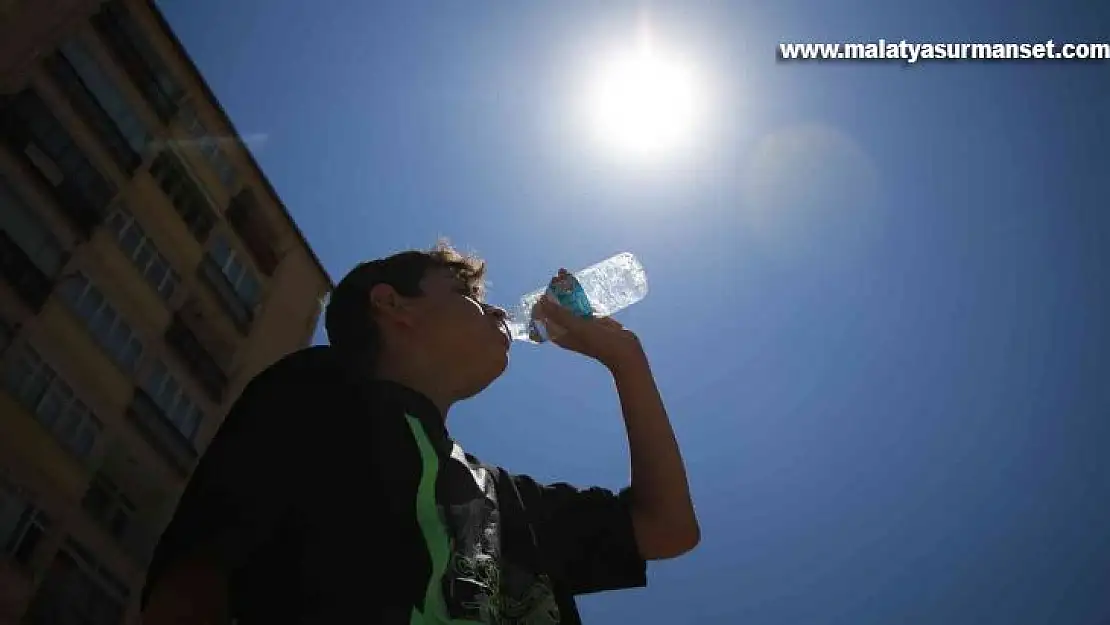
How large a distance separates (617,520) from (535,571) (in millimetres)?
398

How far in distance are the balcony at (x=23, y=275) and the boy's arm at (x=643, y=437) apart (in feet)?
44.5

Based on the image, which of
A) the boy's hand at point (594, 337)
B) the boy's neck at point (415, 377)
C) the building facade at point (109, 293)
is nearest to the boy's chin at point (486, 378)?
the boy's neck at point (415, 377)

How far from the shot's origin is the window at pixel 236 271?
61.0ft

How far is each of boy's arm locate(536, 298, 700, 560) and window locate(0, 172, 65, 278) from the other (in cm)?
1403

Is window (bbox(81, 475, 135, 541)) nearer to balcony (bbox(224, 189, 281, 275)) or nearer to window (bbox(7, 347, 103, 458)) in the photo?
window (bbox(7, 347, 103, 458))

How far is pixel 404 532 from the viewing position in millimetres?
1744

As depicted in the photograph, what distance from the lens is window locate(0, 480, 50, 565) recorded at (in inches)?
463

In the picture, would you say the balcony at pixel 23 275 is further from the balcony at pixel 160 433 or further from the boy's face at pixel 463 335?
the boy's face at pixel 463 335

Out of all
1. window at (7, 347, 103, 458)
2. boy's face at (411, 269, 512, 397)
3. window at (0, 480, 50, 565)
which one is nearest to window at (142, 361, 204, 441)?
window at (7, 347, 103, 458)

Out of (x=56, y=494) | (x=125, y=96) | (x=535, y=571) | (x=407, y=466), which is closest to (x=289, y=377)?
(x=407, y=466)

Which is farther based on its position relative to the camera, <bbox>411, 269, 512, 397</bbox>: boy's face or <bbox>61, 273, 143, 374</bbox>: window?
<bbox>61, 273, 143, 374</bbox>: window

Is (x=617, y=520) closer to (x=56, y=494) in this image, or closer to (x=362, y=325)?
(x=362, y=325)

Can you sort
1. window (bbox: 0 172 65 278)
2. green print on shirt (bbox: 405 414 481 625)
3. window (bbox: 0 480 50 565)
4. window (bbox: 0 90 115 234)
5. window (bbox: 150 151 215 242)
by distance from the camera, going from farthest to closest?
window (bbox: 150 151 215 242), window (bbox: 0 90 115 234), window (bbox: 0 172 65 278), window (bbox: 0 480 50 565), green print on shirt (bbox: 405 414 481 625)

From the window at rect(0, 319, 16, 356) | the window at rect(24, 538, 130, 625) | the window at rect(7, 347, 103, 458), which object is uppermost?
the window at rect(0, 319, 16, 356)
